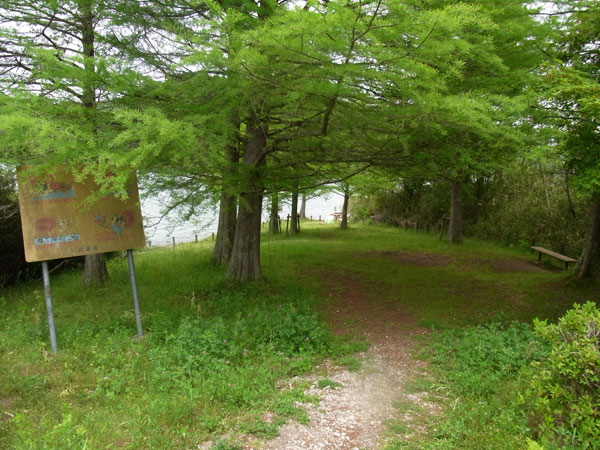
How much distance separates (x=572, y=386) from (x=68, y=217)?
5.78m

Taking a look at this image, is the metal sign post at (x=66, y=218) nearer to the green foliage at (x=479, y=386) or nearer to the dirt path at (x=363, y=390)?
the dirt path at (x=363, y=390)

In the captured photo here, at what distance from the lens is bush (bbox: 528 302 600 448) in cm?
280

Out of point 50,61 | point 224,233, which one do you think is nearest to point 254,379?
point 50,61

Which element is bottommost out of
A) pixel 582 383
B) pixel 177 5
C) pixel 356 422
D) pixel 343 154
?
pixel 356 422

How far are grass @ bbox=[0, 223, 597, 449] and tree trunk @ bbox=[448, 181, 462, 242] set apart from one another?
4207mm

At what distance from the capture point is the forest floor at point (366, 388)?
3.39 meters

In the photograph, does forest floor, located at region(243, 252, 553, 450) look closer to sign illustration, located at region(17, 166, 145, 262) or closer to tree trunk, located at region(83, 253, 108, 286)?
sign illustration, located at region(17, 166, 145, 262)

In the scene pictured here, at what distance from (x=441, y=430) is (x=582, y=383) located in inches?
45.3

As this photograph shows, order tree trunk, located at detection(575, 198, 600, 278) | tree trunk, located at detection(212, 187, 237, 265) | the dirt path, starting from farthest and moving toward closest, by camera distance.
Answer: tree trunk, located at detection(212, 187, 237, 265) < tree trunk, located at detection(575, 198, 600, 278) < the dirt path

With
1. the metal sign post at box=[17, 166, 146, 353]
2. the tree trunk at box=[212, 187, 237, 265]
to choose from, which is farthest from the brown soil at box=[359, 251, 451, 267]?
the metal sign post at box=[17, 166, 146, 353]

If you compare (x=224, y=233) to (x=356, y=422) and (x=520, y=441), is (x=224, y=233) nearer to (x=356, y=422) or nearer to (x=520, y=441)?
(x=356, y=422)

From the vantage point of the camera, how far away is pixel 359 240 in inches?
645

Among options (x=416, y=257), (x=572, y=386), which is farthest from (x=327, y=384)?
(x=416, y=257)

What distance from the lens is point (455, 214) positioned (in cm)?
1504
